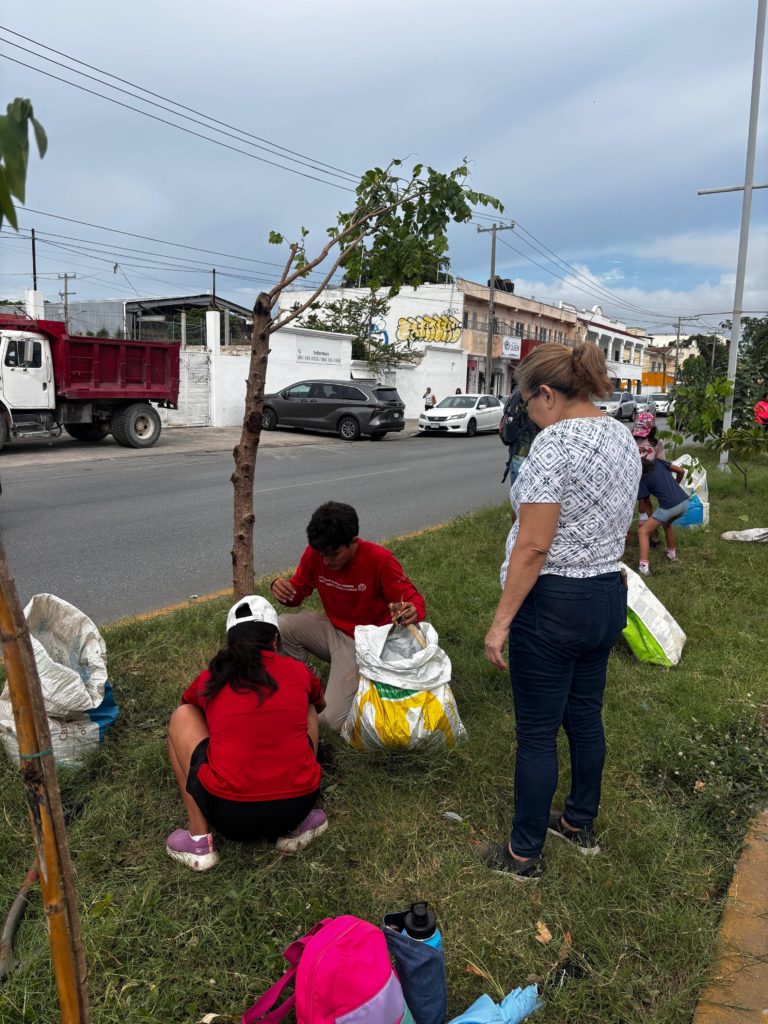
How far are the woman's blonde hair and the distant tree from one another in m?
1.69

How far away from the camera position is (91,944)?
82.6 inches

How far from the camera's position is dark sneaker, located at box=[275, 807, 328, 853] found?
2582 millimetres

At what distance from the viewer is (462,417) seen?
23.1 meters

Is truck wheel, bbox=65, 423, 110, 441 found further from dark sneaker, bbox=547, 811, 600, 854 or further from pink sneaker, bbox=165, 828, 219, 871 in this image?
dark sneaker, bbox=547, 811, 600, 854

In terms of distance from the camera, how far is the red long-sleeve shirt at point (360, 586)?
3.49 meters

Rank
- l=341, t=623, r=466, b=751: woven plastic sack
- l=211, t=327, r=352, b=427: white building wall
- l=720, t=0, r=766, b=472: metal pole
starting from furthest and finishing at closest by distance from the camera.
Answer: l=211, t=327, r=352, b=427: white building wall < l=720, t=0, r=766, b=472: metal pole < l=341, t=623, r=466, b=751: woven plastic sack

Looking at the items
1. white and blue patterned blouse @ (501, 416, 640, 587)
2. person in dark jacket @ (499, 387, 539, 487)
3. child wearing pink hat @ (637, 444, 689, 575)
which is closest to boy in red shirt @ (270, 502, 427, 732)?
white and blue patterned blouse @ (501, 416, 640, 587)

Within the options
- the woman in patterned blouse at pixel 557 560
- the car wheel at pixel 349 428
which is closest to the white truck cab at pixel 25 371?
the car wheel at pixel 349 428

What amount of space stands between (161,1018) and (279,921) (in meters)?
0.45

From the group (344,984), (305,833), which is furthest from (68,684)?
(344,984)

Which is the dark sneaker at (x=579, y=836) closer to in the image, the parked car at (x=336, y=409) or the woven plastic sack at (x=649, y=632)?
the woven plastic sack at (x=649, y=632)

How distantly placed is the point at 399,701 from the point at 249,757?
0.80m

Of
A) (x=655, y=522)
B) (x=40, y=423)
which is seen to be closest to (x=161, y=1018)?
(x=655, y=522)

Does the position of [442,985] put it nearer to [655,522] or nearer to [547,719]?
[547,719]
